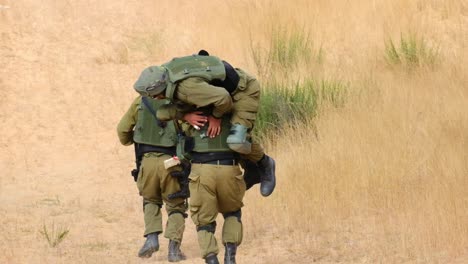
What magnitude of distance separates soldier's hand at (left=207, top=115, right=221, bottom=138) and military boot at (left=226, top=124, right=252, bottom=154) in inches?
3.4

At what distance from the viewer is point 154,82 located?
6883mm

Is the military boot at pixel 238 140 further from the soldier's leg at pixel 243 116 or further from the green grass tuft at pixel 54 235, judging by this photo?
the green grass tuft at pixel 54 235

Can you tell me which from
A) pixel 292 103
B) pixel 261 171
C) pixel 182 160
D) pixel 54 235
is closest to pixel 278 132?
pixel 292 103

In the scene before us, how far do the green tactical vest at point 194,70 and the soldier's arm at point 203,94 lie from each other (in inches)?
1.5

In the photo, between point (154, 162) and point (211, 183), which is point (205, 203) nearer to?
point (211, 183)

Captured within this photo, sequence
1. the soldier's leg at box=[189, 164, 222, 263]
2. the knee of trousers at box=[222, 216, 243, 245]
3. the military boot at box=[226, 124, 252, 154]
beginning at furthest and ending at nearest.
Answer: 1. the knee of trousers at box=[222, 216, 243, 245]
2. the soldier's leg at box=[189, 164, 222, 263]
3. the military boot at box=[226, 124, 252, 154]

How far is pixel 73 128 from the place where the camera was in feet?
47.2

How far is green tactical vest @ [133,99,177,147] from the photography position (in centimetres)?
780

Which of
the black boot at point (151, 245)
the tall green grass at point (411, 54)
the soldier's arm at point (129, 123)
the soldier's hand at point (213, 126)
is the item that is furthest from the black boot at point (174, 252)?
the tall green grass at point (411, 54)

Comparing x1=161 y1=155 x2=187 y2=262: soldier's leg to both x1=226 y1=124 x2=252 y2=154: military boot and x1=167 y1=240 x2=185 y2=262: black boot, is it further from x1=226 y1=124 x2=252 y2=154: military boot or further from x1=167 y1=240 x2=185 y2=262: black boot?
x1=226 y1=124 x2=252 y2=154: military boot

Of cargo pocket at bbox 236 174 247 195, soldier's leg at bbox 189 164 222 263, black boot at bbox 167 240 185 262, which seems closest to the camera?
soldier's leg at bbox 189 164 222 263

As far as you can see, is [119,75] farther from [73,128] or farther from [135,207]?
[135,207]

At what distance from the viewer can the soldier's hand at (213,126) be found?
6957 mm

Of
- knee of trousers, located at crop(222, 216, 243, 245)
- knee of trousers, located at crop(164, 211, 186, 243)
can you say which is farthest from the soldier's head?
knee of trousers, located at crop(164, 211, 186, 243)
